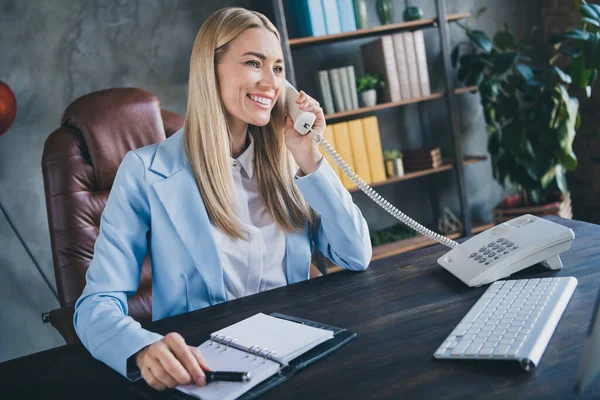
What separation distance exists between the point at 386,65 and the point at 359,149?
1.56 ft

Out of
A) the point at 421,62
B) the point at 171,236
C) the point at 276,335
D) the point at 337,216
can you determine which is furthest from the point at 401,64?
Answer: the point at 276,335

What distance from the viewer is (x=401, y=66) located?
319cm

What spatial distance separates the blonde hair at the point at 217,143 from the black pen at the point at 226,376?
595mm

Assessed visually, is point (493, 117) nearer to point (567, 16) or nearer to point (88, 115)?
point (567, 16)

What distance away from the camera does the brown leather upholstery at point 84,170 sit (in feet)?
6.12

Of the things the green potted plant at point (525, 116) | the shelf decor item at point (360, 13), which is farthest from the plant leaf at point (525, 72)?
the shelf decor item at point (360, 13)

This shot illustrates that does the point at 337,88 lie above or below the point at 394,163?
above

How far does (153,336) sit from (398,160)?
95.2 inches

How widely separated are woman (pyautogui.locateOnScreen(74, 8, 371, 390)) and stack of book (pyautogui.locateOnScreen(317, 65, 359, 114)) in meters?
1.50

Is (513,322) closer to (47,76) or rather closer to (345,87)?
(345,87)

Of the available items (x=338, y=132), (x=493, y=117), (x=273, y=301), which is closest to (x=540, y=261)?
(x=273, y=301)

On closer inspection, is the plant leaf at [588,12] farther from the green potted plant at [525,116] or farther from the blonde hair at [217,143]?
the blonde hair at [217,143]

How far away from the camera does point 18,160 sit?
2844 millimetres

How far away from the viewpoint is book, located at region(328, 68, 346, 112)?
10.2 feet
